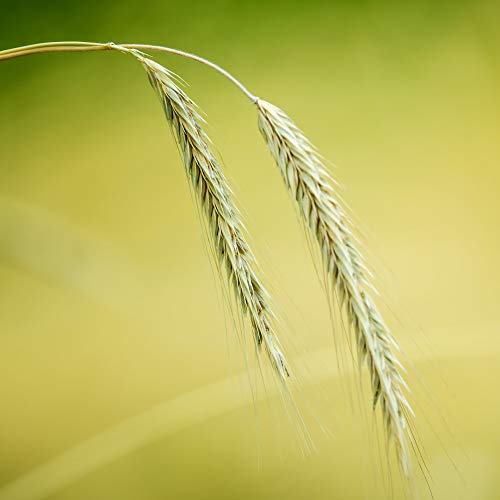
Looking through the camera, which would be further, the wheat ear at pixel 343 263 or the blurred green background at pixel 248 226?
the blurred green background at pixel 248 226

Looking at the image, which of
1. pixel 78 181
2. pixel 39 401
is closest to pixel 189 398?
pixel 39 401

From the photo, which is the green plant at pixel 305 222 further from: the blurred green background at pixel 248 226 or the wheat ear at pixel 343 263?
the blurred green background at pixel 248 226

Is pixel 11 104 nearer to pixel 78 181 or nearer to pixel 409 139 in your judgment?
pixel 78 181

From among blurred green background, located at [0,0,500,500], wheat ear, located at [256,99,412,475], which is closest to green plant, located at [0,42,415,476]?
wheat ear, located at [256,99,412,475]

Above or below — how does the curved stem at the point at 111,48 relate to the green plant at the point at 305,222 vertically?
above

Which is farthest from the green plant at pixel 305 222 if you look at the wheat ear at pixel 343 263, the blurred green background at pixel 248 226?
the blurred green background at pixel 248 226

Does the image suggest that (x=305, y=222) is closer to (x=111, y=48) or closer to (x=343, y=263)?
(x=343, y=263)

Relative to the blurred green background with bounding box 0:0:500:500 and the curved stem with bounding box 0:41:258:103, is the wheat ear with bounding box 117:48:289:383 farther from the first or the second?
the blurred green background with bounding box 0:0:500:500
